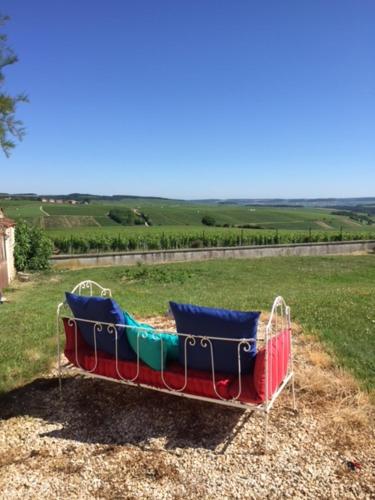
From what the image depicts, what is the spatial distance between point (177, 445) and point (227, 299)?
7.46 meters

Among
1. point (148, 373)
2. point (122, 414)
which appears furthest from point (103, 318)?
point (122, 414)

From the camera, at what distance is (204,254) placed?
2777 centimetres

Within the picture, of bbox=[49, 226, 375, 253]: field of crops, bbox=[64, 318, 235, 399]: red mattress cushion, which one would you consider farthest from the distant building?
bbox=[64, 318, 235, 399]: red mattress cushion

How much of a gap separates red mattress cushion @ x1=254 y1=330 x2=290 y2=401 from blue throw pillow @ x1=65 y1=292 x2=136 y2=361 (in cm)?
140

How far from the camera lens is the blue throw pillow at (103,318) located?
4.29 meters

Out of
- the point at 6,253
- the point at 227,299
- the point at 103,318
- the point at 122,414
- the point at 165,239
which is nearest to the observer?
the point at 122,414

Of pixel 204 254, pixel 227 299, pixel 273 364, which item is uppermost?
pixel 273 364

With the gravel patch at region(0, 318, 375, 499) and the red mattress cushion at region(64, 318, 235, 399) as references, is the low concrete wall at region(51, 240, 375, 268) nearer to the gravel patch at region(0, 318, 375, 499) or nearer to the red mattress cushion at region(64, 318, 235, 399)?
the red mattress cushion at region(64, 318, 235, 399)

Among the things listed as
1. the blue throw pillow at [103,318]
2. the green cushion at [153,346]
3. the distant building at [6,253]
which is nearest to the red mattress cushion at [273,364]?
the green cushion at [153,346]

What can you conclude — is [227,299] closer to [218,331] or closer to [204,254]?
[218,331]

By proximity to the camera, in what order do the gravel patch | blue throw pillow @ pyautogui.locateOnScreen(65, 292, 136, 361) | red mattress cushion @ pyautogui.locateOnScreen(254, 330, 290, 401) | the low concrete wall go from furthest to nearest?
the low concrete wall → blue throw pillow @ pyautogui.locateOnScreen(65, 292, 136, 361) → red mattress cushion @ pyautogui.locateOnScreen(254, 330, 290, 401) → the gravel patch

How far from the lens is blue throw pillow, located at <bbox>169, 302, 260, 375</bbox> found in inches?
144

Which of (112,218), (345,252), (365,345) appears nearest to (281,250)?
(345,252)

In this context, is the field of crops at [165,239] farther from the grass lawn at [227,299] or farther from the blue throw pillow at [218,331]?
the blue throw pillow at [218,331]
